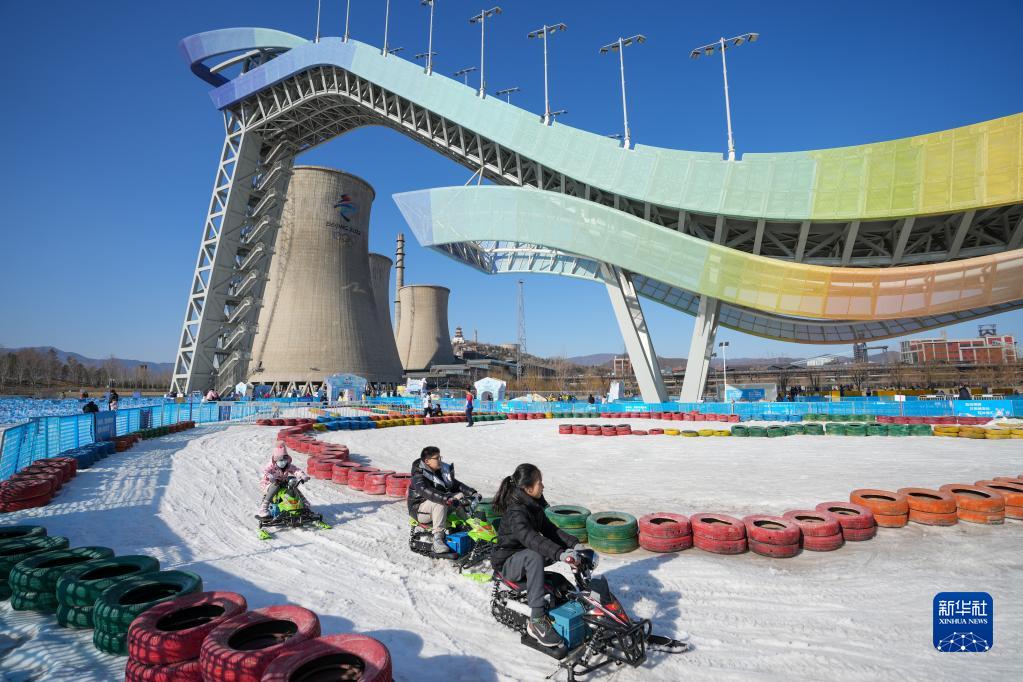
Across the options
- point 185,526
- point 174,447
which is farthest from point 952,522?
point 174,447

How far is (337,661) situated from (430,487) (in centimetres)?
307

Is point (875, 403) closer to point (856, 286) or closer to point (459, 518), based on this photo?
point (856, 286)

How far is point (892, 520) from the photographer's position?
7930 mm

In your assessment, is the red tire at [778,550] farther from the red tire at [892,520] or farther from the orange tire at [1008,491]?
the orange tire at [1008,491]

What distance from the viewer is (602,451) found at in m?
17.2

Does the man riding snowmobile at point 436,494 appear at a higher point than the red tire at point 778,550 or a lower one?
higher

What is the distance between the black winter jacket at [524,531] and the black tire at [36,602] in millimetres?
4881

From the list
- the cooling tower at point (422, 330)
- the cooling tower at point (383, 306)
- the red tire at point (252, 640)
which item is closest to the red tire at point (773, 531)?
the red tire at point (252, 640)

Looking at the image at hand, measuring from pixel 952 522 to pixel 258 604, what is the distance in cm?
1056

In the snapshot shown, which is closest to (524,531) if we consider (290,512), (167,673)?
(167,673)

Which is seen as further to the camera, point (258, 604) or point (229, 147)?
point (229, 147)

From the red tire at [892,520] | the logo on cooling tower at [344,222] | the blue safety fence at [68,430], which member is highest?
the logo on cooling tower at [344,222]

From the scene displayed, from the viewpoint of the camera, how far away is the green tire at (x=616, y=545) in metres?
7.13

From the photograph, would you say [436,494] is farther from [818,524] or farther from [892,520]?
[892,520]
